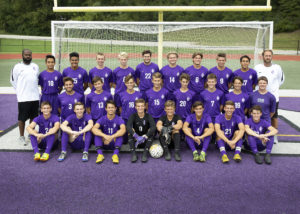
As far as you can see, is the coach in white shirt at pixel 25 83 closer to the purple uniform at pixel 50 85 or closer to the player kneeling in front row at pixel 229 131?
the purple uniform at pixel 50 85

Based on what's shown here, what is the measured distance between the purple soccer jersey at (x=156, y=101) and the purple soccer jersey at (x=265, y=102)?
176 centimetres

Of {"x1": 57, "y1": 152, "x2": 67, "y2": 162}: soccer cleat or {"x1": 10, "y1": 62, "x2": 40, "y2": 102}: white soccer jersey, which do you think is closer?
{"x1": 57, "y1": 152, "x2": 67, "y2": 162}: soccer cleat

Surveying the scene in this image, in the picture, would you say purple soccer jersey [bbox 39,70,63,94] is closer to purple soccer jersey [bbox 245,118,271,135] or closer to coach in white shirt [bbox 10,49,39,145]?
coach in white shirt [bbox 10,49,39,145]

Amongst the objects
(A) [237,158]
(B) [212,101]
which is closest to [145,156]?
(A) [237,158]

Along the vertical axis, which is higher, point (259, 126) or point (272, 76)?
point (272, 76)

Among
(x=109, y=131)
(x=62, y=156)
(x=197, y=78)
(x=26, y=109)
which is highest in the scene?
(x=197, y=78)

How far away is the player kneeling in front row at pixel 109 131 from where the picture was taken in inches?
221

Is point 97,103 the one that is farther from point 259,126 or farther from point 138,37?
point 138,37

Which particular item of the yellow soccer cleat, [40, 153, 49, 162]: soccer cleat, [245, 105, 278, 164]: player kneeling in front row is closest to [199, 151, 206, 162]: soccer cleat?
[245, 105, 278, 164]: player kneeling in front row

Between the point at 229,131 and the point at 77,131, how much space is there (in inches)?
118

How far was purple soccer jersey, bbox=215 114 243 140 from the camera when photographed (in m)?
5.75

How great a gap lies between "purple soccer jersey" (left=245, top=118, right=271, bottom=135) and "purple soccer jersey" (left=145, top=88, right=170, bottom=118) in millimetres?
1701

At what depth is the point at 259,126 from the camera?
5723mm

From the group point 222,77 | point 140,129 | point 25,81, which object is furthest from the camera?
→ point 222,77
